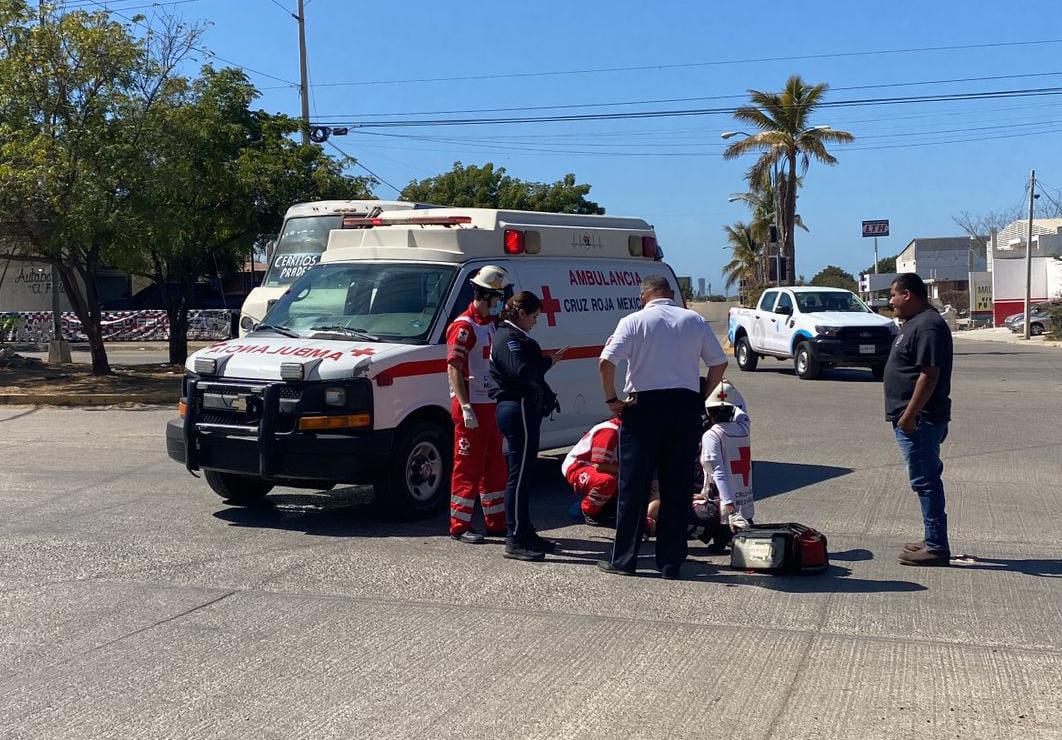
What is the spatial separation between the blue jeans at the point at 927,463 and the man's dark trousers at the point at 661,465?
129cm

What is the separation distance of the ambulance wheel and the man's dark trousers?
360 cm

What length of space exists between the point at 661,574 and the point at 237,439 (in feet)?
10.9

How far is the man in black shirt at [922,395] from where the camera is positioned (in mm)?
6816

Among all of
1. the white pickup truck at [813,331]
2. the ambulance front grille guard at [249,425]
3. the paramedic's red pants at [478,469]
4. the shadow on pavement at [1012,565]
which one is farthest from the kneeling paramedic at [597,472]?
the white pickup truck at [813,331]

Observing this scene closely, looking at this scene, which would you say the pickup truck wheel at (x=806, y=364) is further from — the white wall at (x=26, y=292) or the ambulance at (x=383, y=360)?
the white wall at (x=26, y=292)

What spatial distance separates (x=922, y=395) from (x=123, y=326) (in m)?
42.2

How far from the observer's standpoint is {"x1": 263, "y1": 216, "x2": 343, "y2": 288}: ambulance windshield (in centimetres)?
2022

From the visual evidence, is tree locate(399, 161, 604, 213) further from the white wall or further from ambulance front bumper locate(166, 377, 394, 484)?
ambulance front bumper locate(166, 377, 394, 484)

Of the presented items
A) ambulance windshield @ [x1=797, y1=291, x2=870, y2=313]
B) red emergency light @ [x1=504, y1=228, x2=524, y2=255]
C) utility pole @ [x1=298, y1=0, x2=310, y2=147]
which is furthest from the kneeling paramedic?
utility pole @ [x1=298, y1=0, x2=310, y2=147]

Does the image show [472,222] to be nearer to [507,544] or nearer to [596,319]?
[596,319]

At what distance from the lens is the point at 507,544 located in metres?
7.63

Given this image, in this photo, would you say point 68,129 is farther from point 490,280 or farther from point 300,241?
point 490,280

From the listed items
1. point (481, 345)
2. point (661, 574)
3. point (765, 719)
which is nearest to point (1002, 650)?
point (765, 719)

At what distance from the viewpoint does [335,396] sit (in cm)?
828
